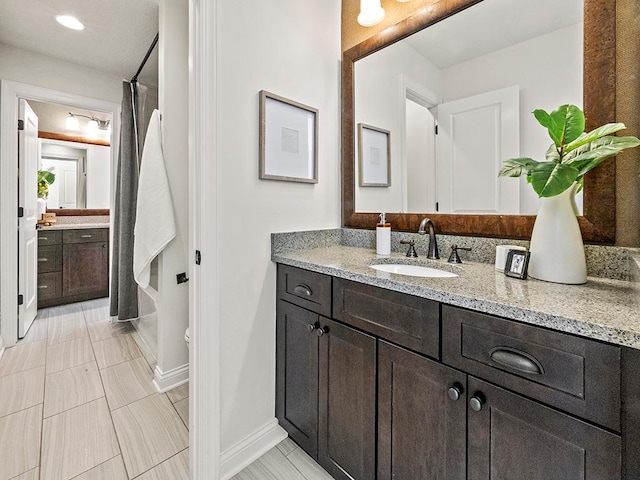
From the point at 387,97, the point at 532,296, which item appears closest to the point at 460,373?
the point at 532,296

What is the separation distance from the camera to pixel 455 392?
0.82 meters

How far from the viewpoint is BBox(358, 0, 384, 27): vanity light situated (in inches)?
62.6

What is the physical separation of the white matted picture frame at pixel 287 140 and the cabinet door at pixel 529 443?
117 cm

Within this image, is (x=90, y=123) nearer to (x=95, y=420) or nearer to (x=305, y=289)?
(x=95, y=420)

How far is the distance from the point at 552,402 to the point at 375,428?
589 mm

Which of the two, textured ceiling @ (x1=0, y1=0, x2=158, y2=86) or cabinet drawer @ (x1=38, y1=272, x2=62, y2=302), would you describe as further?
cabinet drawer @ (x1=38, y1=272, x2=62, y2=302)

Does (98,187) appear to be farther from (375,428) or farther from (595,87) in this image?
(595,87)

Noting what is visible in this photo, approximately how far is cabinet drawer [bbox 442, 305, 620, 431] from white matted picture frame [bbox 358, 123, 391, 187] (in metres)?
1.03

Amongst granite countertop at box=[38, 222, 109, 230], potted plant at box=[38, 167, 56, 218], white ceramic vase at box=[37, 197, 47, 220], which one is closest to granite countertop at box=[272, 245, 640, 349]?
granite countertop at box=[38, 222, 109, 230]

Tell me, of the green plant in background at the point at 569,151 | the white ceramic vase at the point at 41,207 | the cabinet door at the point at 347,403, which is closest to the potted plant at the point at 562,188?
the green plant in background at the point at 569,151

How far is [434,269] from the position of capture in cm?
129

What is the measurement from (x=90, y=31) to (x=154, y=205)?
1.68m

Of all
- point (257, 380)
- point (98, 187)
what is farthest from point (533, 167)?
point (98, 187)

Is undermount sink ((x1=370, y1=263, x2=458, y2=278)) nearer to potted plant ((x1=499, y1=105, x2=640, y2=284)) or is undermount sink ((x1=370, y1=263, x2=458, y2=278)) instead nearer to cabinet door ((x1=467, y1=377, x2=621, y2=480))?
potted plant ((x1=499, y1=105, x2=640, y2=284))
